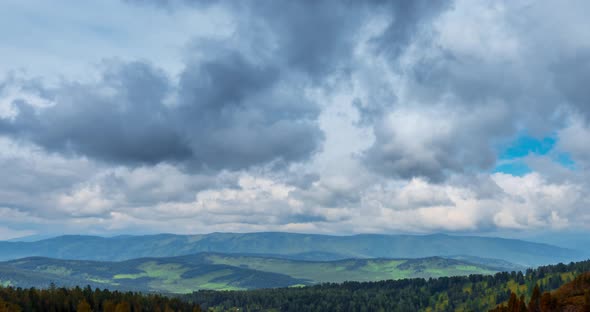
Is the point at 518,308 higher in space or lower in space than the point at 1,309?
higher

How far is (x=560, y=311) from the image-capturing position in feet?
409

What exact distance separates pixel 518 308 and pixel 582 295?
2409 centimetres

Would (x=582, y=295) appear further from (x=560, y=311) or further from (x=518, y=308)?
(x=518, y=308)

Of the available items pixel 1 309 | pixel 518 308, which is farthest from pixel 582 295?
pixel 1 309

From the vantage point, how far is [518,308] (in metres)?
123

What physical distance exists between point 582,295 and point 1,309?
211662 mm

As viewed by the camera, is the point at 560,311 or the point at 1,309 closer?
the point at 560,311

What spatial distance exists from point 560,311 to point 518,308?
1169 centimetres

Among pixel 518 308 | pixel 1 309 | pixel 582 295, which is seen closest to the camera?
pixel 518 308

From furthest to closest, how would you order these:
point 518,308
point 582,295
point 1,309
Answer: point 1,309
point 582,295
point 518,308

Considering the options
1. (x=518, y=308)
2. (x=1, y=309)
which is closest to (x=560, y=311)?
(x=518, y=308)

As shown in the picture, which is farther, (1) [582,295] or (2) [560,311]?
(1) [582,295]

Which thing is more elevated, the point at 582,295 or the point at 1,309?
the point at 582,295

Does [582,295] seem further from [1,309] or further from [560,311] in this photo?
[1,309]
